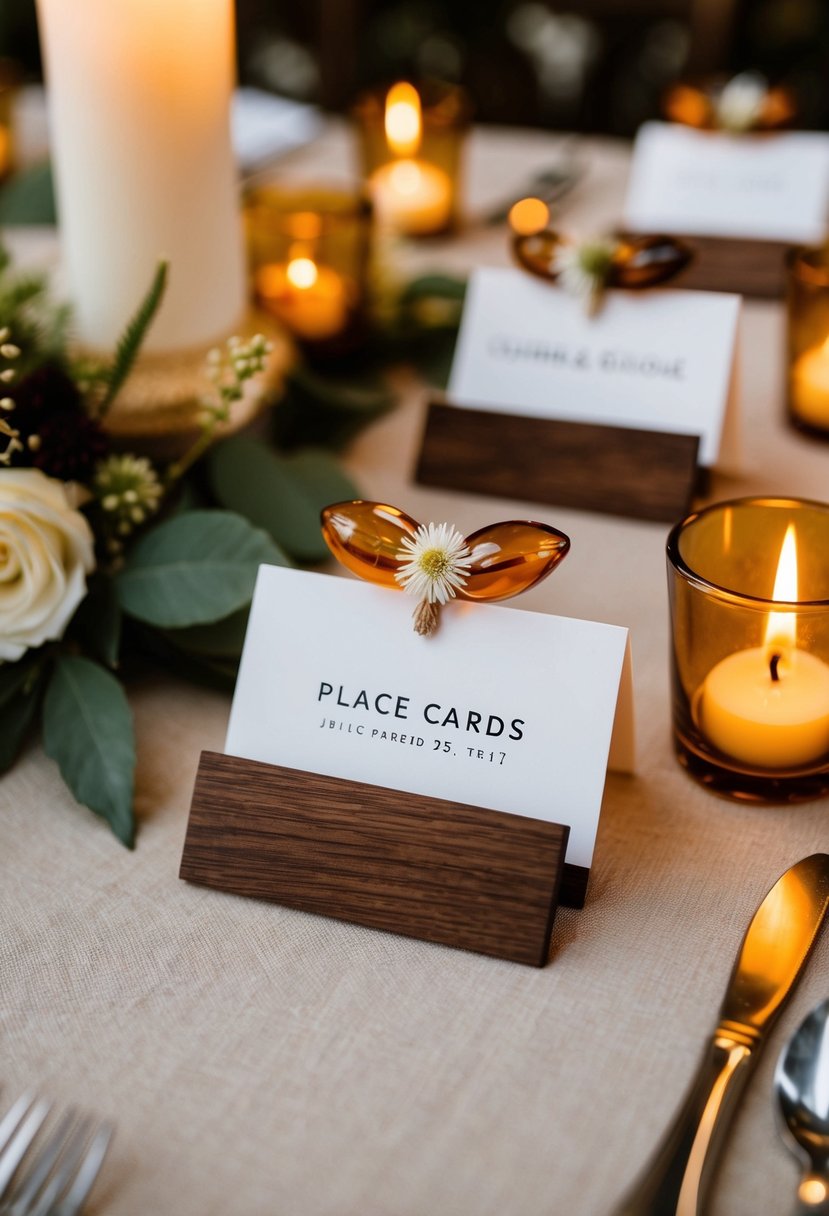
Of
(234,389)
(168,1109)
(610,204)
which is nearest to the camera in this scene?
(168,1109)

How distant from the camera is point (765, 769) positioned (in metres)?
0.64

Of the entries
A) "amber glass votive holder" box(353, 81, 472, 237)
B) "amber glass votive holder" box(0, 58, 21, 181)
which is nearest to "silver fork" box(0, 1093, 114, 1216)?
"amber glass votive holder" box(353, 81, 472, 237)

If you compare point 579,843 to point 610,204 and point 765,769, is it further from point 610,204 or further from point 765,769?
→ point 610,204

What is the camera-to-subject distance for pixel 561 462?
0.94 metres

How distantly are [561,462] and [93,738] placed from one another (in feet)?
1.51

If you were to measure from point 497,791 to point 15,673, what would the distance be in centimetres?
32

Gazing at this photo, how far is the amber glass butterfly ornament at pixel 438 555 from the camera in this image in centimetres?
57

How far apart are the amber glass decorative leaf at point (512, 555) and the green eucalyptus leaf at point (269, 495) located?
0.26 metres

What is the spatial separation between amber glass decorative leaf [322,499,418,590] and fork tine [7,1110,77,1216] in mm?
286

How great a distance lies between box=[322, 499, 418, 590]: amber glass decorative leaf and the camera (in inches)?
23.3

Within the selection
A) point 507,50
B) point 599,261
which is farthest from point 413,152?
point 507,50

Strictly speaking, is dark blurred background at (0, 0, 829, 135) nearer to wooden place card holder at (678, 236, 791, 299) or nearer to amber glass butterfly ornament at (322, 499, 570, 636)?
wooden place card holder at (678, 236, 791, 299)

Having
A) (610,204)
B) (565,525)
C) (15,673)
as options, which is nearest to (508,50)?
(610,204)

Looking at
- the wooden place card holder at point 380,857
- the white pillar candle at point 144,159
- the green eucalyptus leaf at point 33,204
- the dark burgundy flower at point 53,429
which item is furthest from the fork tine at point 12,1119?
the green eucalyptus leaf at point 33,204
